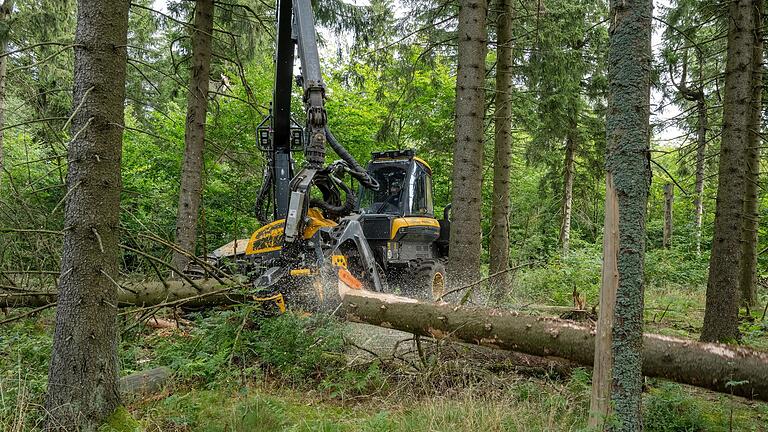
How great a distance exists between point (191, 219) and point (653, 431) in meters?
7.05

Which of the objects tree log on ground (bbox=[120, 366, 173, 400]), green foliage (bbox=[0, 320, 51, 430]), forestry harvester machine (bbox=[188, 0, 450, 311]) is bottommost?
tree log on ground (bbox=[120, 366, 173, 400])

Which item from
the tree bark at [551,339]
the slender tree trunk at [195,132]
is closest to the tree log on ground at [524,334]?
the tree bark at [551,339]

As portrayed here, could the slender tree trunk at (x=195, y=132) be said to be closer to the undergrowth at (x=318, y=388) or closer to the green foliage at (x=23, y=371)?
the undergrowth at (x=318, y=388)

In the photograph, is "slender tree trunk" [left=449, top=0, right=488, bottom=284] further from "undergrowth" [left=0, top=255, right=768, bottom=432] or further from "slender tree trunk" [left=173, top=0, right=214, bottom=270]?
"slender tree trunk" [left=173, top=0, right=214, bottom=270]

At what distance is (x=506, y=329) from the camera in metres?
4.35

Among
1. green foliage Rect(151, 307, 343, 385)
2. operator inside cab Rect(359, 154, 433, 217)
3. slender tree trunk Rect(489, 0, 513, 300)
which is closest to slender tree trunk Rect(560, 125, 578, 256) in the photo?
slender tree trunk Rect(489, 0, 513, 300)

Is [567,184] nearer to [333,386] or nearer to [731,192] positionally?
[731,192]

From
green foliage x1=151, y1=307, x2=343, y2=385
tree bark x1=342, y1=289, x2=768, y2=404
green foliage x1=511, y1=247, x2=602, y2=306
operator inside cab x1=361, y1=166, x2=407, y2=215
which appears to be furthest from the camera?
green foliage x1=511, y1=247, x2=602, y2=306

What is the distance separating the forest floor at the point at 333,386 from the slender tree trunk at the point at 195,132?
2.52 meters

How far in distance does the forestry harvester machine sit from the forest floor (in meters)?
0.67

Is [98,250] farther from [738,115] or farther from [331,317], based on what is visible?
[738,115]

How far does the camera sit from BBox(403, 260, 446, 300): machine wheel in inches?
335

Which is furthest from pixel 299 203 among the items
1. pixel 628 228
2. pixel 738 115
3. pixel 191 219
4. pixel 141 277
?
pixel 738 115

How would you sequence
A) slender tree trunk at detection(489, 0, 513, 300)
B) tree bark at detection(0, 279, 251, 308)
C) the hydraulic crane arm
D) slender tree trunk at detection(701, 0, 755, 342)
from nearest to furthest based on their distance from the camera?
tree bark at detection(0, 279, 251, 308), slender tree trunk at detection(701, 0, 755, 342), the hydraulic crane arm, slender tree trunk at detection(489, 0, 513, 300)
